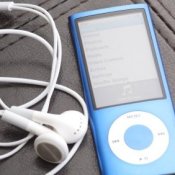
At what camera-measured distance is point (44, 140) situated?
15.4 inches

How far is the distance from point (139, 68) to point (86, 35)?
69mm

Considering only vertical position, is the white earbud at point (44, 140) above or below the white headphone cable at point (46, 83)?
below

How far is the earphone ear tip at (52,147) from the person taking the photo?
39 centimetres

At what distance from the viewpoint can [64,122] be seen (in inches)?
15.9

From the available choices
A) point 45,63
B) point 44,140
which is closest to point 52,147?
point 44,140

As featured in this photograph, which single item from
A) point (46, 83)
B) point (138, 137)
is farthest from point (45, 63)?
point (138, 137)

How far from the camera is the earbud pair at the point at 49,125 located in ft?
1.31

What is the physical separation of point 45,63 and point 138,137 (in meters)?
0.13

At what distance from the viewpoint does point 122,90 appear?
45 cm

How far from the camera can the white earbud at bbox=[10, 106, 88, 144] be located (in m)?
0.40

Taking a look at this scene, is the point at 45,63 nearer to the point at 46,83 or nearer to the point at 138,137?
the point at 46,83

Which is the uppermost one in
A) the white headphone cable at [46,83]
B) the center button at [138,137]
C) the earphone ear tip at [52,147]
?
the white headphone cable at [46,83]

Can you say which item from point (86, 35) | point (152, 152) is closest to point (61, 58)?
point (86, 35)

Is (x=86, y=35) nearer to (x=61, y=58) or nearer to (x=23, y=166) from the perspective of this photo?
(x=61, y=58)
